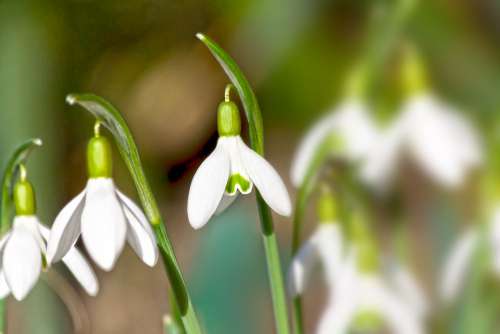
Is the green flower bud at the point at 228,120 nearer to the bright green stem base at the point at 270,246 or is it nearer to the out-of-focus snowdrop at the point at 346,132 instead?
the bright green stem base at the point at 270,246

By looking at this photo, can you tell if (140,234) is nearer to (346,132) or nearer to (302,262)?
(302,262)

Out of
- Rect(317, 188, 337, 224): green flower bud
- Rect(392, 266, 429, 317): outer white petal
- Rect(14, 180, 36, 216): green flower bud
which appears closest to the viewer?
Rect(14, 180, 36, 216): green flower bud

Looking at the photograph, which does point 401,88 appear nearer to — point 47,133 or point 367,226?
point 367,226

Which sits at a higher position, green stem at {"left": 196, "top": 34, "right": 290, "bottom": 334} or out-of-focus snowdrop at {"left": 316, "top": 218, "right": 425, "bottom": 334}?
green stem at {"left": 196, "top": 34, "right": 290, "bottom": 334}

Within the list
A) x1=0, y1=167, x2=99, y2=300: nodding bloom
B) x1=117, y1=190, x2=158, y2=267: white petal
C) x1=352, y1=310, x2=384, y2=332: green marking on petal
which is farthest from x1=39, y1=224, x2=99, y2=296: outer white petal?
x1=352, y1=310, x2=384, y2=332: green marking on petal

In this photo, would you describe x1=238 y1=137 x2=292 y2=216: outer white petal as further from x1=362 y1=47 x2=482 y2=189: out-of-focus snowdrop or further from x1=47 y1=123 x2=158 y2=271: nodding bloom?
x1=362 y1=47 x2=482 y2=189: out-of-focus snowdrop

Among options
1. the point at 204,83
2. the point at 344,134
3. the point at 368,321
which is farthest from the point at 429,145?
the point at 204,83
